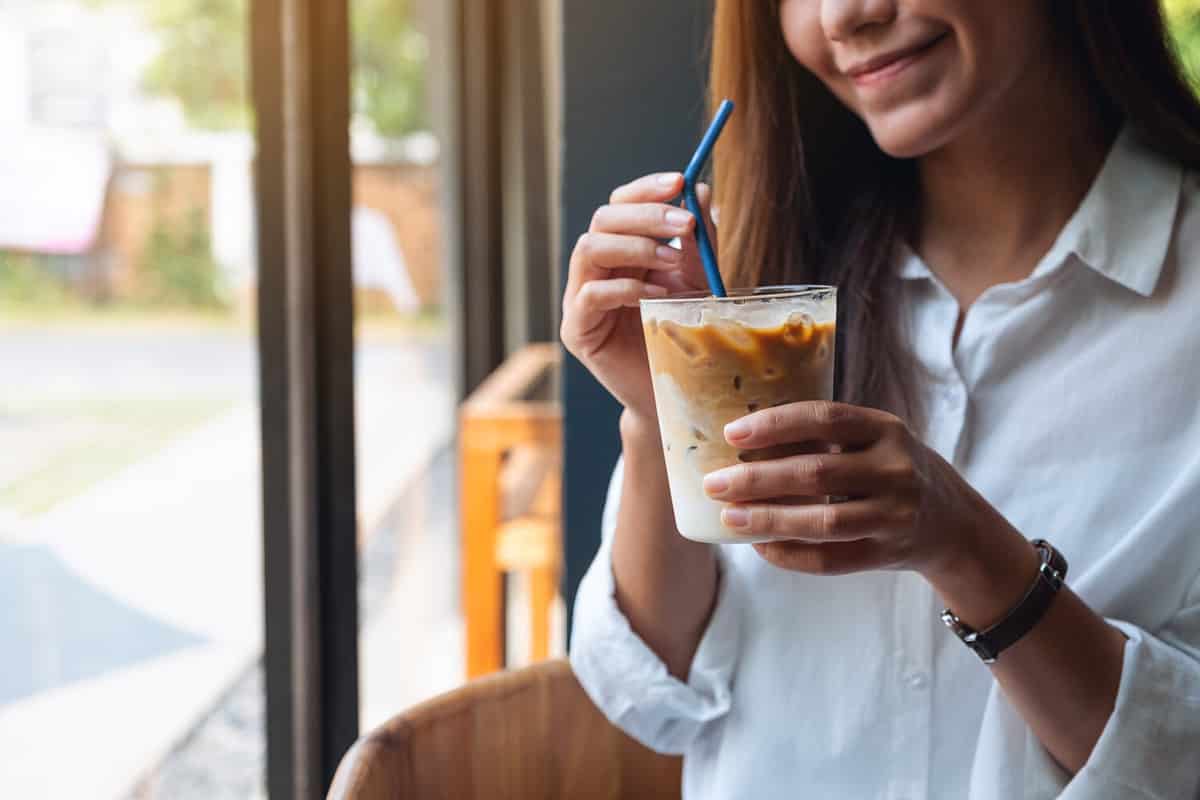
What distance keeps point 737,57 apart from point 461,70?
342 centimetres

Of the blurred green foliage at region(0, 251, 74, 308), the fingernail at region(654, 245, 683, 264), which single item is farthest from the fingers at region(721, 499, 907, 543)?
the blurred green foliage at region(0, 251, 74, 308)

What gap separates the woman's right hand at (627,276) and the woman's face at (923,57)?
7.8 inches

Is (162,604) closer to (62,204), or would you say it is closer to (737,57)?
(62,204)

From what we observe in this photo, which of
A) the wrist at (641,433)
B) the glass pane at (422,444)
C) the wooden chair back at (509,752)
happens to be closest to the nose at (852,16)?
the wrist at (641,433)

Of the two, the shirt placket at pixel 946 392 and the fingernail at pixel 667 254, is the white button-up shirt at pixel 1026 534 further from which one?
the fingernail at pixel 667 254

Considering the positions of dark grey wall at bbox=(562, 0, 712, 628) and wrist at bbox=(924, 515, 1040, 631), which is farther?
dark grey wall at bbox=(562, 0, 712, 628)

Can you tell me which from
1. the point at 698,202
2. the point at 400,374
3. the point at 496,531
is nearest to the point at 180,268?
the point at 698,202

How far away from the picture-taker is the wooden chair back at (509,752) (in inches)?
41.7

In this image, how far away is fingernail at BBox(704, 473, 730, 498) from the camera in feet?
2.74

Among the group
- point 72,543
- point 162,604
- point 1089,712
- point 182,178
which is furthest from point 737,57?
point 162,604

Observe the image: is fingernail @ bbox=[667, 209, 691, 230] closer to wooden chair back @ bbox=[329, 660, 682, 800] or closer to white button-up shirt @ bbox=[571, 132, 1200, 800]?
white button-up shirt @ bbox=[571, 132, 1200, 800]

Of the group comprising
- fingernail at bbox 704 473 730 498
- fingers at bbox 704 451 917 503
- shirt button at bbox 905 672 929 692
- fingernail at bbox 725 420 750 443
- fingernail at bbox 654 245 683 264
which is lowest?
shirt button at bbox 905 672 929 692

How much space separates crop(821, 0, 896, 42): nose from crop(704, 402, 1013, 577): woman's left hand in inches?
15.8

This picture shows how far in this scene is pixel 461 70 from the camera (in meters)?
4.51
